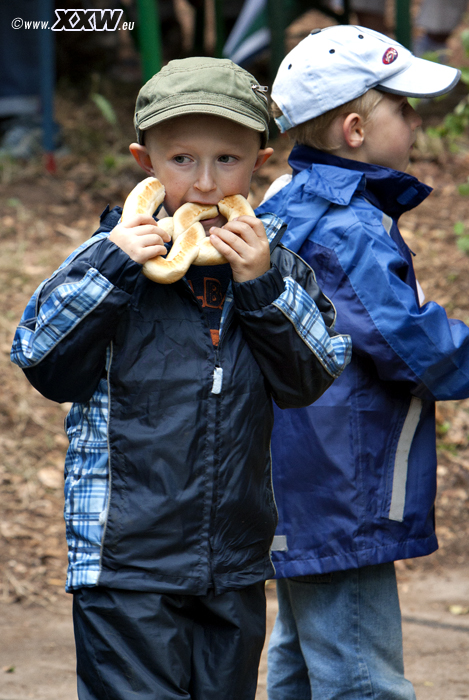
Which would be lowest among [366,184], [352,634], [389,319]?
[352,634]

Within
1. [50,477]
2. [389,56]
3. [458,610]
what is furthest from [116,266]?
[50,477]

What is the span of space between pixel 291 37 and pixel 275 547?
29.1ft

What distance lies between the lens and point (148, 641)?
70.8 inches

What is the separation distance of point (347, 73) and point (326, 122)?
0.51ft

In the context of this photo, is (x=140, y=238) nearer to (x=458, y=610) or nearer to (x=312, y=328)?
(x=312, y=328)

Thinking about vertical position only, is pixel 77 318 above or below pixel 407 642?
above

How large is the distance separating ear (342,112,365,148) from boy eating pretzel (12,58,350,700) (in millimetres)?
546

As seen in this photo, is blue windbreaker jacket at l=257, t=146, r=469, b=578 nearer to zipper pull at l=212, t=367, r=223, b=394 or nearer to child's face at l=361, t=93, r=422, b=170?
child's face at l=361, t=93, r=422, b=170

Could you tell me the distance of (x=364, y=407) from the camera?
7.51ft

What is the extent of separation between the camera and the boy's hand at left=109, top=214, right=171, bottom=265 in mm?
1772

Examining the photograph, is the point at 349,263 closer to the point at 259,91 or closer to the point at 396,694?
the point at 259,91

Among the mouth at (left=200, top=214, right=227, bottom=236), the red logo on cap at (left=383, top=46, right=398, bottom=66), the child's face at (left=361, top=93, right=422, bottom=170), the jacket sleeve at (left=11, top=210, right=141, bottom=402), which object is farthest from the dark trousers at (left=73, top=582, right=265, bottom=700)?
the red logo on cap at (left=383, top=46, right=398, bottom=66)

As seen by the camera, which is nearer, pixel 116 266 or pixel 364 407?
pixel 116 266

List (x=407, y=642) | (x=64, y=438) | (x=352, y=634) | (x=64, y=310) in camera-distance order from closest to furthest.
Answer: (x=64, y=310) < (x=352, y=634) < (x=407, y=642) < (x=64, y=438)
